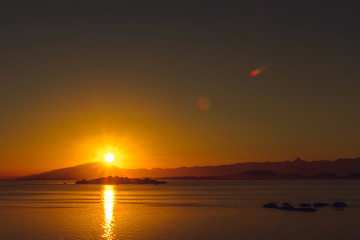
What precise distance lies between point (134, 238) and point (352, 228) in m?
28.3

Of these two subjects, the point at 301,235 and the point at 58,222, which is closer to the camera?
the point at 301,235

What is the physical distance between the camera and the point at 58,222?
60.8m

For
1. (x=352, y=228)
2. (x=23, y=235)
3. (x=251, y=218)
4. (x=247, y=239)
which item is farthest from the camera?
(x=251, y=218)

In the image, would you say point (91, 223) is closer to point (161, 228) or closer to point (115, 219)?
point (115, 219)

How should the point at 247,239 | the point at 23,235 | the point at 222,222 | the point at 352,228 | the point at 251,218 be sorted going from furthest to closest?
the point at 251,218 → the point at 222,222 → the point at 352,228 → the point at 23,235 → the point at 247,239

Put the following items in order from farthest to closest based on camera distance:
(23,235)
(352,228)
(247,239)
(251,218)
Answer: (251,218)
(352,228)
(23,235)
(247,239)

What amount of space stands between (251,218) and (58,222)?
29.9 meters

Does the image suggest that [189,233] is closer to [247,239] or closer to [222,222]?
[247,239]

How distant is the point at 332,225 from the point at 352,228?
10.9ft

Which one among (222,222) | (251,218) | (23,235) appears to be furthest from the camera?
(251,218)

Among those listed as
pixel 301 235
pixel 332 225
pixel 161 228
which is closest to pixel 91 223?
pixel 161 228

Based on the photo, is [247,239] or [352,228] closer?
[247,239]

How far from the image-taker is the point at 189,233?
48.3 m

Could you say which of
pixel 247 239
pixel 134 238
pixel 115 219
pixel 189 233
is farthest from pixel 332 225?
pixel 115 219
